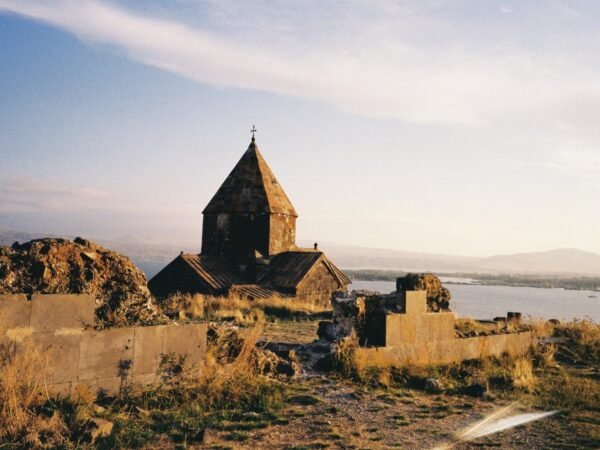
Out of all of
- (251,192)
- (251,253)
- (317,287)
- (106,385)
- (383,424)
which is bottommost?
(383,424)

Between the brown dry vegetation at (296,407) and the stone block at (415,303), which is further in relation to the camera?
the stone block at (415,303)

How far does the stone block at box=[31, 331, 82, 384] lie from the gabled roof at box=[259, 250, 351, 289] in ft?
54.8

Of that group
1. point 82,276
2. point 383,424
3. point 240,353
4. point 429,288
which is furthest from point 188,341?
point 429,288

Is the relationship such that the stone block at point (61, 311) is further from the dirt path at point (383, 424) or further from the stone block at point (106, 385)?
the dirt path at point (383, 424)

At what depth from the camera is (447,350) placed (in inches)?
396

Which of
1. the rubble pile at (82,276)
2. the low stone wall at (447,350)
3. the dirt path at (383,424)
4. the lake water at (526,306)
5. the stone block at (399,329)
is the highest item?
the rubble pile at (82,276)

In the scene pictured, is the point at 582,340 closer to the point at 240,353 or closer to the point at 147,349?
the point at 240,353

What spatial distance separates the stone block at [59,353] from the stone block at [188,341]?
118 cm

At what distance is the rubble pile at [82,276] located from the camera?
6.34 m

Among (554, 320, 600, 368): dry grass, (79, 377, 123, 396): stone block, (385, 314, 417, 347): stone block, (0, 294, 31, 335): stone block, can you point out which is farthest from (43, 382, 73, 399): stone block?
(554, 320, 600, 368): dry grass

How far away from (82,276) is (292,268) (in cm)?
1721

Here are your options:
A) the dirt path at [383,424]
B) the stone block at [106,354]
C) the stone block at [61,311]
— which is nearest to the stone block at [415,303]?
the dirt path at [383,424]

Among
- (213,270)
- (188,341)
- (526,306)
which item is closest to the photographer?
(188,341)

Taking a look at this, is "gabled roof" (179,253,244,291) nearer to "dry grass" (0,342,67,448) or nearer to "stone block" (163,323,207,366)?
"stone block" (163,323,207,366)
